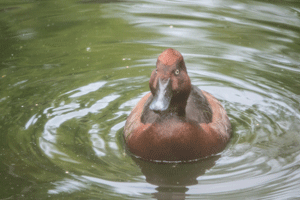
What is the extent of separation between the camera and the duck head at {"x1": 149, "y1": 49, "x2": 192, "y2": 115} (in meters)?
5.29

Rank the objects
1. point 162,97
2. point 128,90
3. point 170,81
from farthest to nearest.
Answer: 1. point 128,90
2. point 170,81
3. point 162,97

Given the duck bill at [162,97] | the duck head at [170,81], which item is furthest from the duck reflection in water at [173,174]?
the duck bill at [162,97]

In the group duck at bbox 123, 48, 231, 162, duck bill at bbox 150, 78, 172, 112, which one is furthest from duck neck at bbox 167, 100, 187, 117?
duck bill at bbox 150, 78, 172, 112

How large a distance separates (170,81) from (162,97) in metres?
0.27

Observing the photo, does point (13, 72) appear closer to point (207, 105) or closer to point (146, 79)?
point (146, 79)

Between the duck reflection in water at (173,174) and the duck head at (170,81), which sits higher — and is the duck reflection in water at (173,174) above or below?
below

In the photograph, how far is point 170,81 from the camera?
17.7ft

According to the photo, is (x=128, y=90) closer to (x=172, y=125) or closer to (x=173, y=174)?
(x=172, y=125)

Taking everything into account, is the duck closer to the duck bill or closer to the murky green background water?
the duck bill

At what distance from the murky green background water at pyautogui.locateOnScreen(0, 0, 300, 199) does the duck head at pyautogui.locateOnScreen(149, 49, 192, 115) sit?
88 centimetres

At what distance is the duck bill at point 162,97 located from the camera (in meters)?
5.13

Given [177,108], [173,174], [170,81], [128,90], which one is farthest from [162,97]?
[128,90]

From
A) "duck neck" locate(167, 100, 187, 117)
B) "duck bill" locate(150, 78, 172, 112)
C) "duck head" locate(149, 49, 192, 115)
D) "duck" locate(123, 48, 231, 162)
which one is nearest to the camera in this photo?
"duck bill" locate(150, 78, 172, 112)

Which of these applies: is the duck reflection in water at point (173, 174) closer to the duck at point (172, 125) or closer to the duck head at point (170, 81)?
the duck at point (172, 125)
